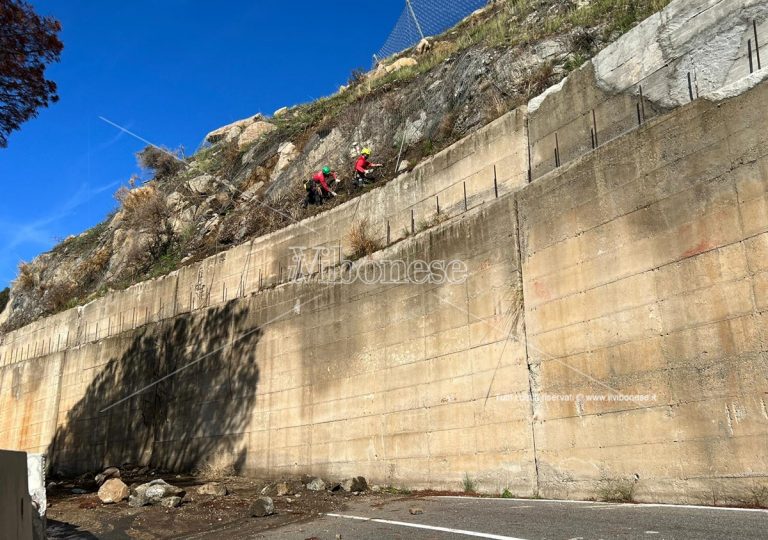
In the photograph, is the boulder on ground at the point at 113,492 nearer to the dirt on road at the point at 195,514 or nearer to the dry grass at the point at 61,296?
the dirt on road at the point at 195,514

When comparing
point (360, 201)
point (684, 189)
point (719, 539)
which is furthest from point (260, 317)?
point (719, 539)

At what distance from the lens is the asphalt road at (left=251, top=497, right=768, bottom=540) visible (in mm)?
6012

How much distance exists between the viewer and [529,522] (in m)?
7.18

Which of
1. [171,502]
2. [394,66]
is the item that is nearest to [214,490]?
[171,502]

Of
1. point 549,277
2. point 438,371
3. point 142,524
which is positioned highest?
point 549,277

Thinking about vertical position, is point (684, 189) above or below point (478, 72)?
below

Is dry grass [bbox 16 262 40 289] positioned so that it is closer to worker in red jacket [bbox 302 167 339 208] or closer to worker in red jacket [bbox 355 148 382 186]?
worker in red jacket [bbox 302 167 339 208]

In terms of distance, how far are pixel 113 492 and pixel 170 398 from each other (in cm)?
577

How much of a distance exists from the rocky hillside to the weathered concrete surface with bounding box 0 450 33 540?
11.1 metres

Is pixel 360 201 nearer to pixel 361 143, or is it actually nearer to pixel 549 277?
pixel 361 143

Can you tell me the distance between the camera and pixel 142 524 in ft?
33.2

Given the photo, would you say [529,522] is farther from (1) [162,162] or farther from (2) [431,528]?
(1) [162,162]

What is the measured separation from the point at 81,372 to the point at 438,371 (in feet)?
47.2

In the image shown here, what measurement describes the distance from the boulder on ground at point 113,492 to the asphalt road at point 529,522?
15.4 feet
